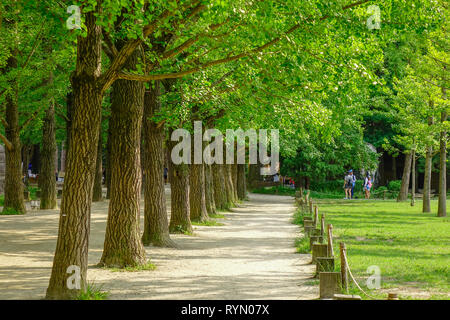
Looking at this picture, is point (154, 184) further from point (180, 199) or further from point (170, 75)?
point (170, 75)

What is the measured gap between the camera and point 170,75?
1119 centimetres

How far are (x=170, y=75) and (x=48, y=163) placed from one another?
2048cm

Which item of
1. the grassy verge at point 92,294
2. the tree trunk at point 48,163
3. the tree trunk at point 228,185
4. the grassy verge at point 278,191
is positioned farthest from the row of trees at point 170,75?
the grassy verge at point 278,191

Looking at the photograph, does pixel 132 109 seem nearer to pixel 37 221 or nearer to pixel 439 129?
pixel 37 221

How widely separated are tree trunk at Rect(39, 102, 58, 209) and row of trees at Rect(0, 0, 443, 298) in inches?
212

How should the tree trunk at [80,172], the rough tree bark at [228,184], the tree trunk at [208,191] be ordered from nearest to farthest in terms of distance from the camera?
the tree trunk at [80,172]
the tree trunk at [208,191]
the rough tree bark at [228,184]

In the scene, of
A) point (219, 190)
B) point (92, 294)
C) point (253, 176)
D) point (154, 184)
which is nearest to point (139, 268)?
point (92, 294)

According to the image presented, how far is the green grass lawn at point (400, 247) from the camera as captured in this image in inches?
492

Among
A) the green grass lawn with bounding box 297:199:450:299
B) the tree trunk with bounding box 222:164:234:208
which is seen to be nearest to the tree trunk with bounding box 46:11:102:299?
the green grass lawn with bounding box 297:199:450:299

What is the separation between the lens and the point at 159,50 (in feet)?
54.2

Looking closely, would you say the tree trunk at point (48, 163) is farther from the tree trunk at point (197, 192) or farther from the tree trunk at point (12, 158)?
the tree trunk at point (197, 192)

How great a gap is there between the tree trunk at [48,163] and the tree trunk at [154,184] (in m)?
12.8
